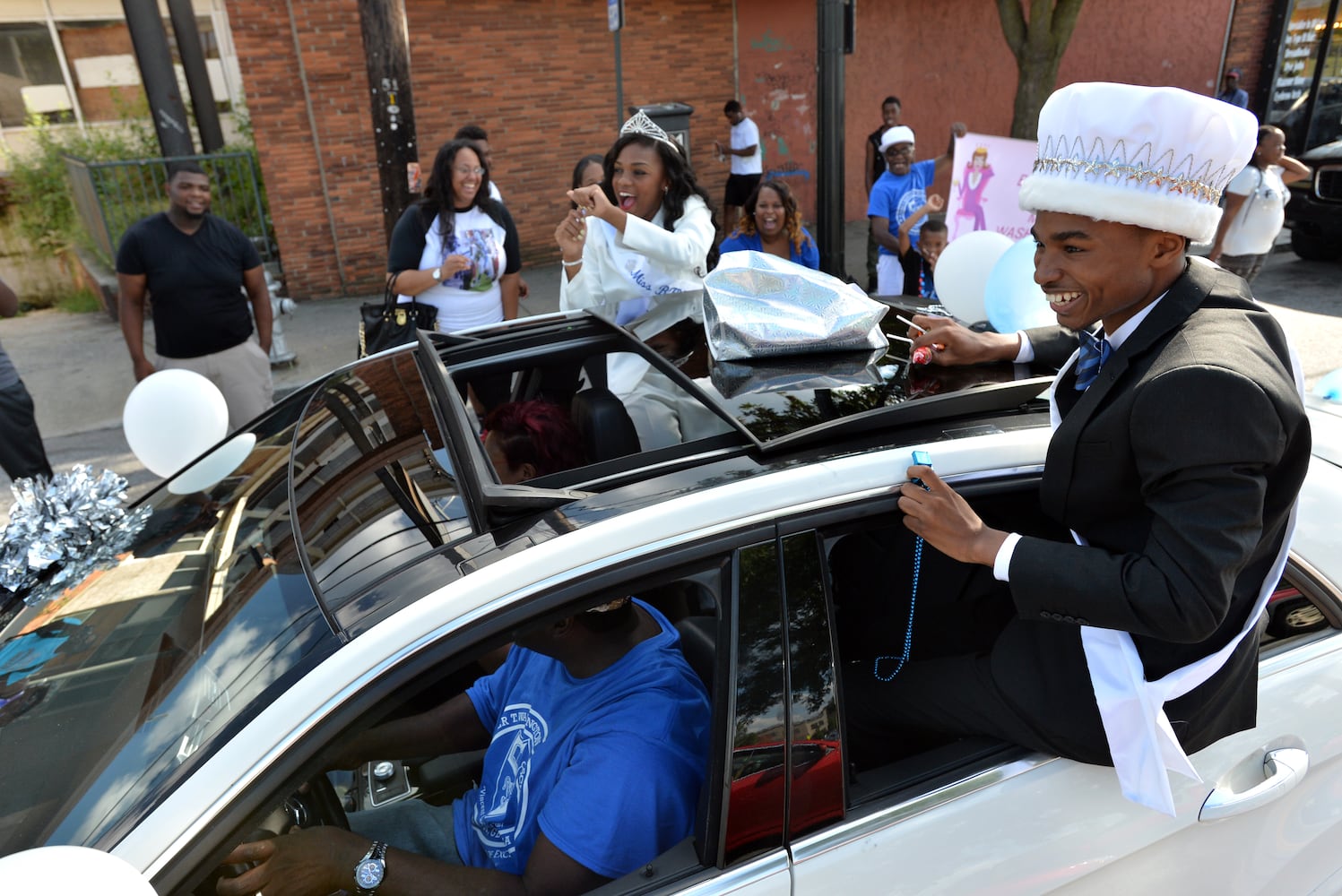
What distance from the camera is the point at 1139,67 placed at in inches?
579

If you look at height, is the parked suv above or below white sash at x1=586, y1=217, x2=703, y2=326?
below

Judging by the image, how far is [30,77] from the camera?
456 inches

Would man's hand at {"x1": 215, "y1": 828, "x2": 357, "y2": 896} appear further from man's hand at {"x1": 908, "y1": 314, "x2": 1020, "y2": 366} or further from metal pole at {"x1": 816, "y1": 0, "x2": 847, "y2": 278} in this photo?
metal pole at {"x1": 816, "y1": 0, "x2": 847, "y2": 278}

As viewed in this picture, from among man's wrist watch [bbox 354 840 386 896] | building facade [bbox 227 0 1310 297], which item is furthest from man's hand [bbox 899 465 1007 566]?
building facade [bbox 227 0 1310 297]

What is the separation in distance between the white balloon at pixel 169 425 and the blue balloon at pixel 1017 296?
103 inches

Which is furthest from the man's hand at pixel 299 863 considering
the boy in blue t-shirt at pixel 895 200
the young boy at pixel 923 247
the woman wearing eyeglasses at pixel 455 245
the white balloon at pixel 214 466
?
the boy in blue t-shirt at pixel 895 200

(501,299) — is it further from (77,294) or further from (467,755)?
(77,294)

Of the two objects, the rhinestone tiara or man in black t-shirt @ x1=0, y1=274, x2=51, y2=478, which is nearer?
the rhinestone tiara

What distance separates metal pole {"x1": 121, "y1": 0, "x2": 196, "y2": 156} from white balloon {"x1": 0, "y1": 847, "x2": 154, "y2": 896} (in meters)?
8.05

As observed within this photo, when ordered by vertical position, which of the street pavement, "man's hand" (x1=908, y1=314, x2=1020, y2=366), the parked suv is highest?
"man's hand" (x1=908, y1=314, x2=1020, y2=366)

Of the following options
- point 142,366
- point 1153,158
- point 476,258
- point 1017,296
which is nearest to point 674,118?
point 476,258

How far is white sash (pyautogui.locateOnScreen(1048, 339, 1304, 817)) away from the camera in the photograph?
4.95ft

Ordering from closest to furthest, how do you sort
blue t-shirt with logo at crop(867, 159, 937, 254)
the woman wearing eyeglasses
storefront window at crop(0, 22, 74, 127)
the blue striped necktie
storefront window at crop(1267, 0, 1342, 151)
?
the blue striped necktie, the woman wearing eyeglasses, blue t-shirt with logo at crop(867, 159, 937, 254), storefront window at crop(0, 22, 74, 127), storefront window at crop(1267, 0, 1342, 151)

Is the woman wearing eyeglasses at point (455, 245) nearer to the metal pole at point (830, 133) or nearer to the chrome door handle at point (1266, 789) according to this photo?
the metal pole at point (830, 133)
